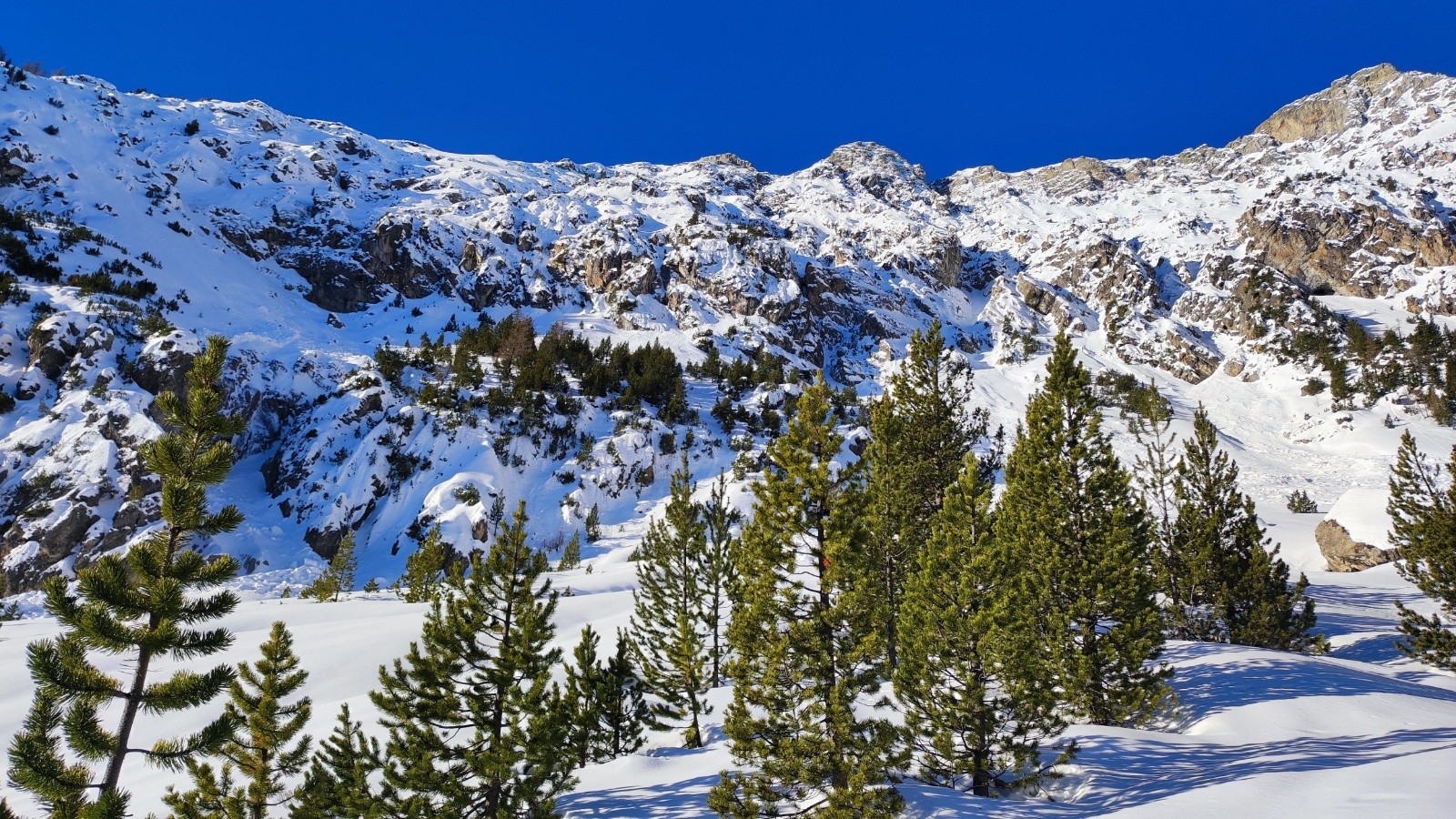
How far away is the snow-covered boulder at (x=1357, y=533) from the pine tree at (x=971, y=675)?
1243 inches

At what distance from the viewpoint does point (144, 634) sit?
546cm

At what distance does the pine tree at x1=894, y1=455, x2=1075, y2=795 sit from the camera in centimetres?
977

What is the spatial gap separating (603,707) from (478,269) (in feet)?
257

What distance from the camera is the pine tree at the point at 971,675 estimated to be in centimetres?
977

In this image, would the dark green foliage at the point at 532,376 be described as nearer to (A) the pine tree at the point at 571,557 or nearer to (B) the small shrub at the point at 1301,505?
(A) the pine tree at the point at 571,557

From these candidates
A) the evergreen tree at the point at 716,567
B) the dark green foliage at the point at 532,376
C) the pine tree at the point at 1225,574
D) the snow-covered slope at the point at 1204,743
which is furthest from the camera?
the dark green foliage at the point at 532,376

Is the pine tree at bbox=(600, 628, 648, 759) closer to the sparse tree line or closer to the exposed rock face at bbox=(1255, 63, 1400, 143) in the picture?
the sparse tree line

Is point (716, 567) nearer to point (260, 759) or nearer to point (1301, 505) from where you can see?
point (260, 759)

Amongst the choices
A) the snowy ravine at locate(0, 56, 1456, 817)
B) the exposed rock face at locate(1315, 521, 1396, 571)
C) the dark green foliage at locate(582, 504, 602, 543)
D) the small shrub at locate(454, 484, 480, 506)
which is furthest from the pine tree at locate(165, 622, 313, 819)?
the exposed rock face at locate(1315, 521, 1396, 571)

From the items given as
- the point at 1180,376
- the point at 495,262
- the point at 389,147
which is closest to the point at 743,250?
the point at 495,262

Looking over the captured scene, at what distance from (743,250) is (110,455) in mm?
74720

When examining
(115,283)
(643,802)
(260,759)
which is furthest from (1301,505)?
(115,283)

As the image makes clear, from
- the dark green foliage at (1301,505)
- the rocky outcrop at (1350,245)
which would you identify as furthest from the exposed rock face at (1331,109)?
the dark green foliage at (1301,505)

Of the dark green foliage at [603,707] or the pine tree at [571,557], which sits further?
the pine tree at [571,557]
